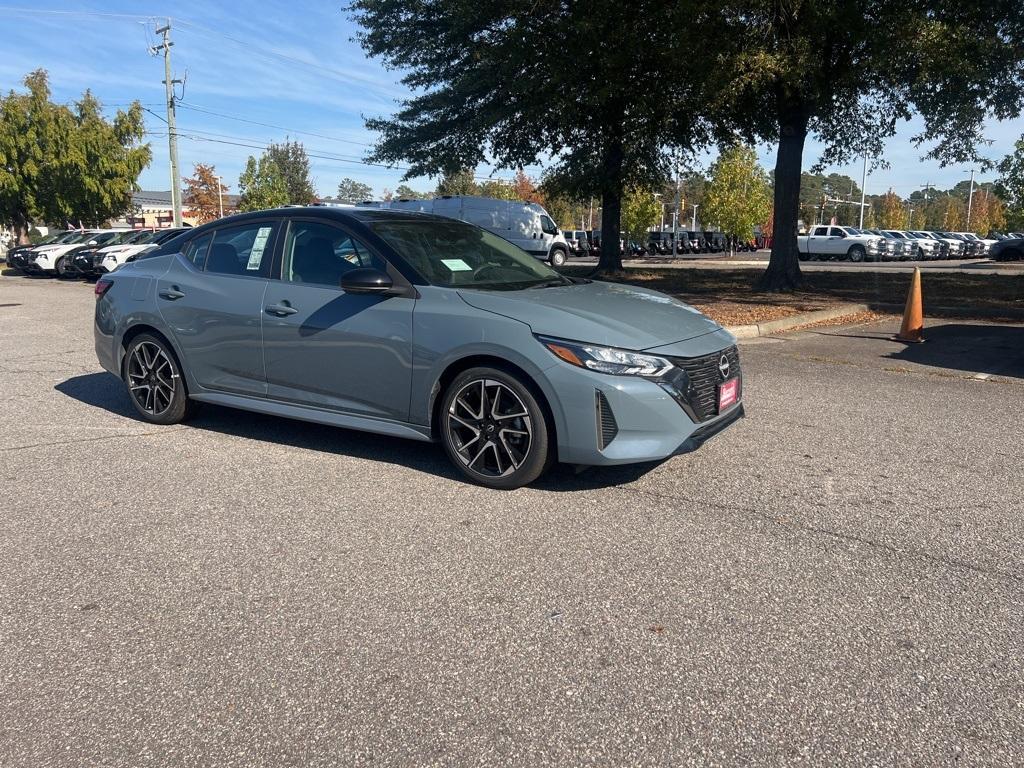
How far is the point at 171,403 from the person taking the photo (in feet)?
20.6

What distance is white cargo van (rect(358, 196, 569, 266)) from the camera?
1259 inches

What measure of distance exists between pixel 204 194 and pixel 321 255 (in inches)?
3343

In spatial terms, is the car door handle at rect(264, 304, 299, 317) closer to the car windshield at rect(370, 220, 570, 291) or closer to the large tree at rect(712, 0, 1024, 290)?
the car windshield at rect(370, 220, 570, 291)

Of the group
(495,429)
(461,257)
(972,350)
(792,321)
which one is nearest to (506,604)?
(495,429)

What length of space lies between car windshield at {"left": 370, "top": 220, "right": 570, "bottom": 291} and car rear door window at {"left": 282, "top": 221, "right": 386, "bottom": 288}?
0.19 meters

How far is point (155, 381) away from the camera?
6.34 meters

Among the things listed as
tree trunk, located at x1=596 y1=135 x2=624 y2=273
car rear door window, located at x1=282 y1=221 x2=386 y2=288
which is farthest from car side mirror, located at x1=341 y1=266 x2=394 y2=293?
tree trunk, located at x1=596 y1=135 x2=624 y2=273

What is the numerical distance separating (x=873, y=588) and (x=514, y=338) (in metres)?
2.15

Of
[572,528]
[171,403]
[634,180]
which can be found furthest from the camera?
[634,180]

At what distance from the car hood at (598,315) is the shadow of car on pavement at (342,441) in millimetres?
899

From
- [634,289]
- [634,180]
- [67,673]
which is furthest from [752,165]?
[67,673]

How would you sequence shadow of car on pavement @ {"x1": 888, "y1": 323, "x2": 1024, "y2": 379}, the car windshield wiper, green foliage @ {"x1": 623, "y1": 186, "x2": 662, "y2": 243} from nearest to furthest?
the car windshield wiper → shadow of car on pavement @ {"x1": 888, "y1": 323, "x2": 1024, "y2": 379} → green foliage @ {"x1": 623, "y1": 186, "x2": 662, "y2": 243}

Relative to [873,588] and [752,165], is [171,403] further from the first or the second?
[752,165]

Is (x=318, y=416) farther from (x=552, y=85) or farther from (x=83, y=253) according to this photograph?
(x=83, y=253)
